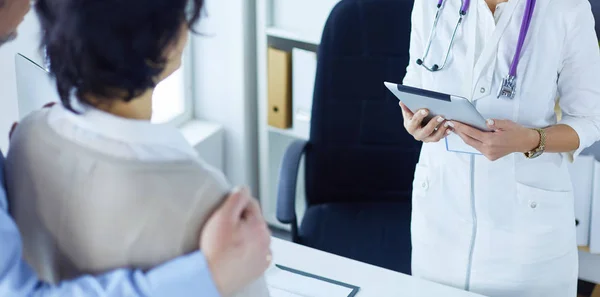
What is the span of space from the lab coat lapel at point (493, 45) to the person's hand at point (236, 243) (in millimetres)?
878

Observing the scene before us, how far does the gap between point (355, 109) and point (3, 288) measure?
5.19ft

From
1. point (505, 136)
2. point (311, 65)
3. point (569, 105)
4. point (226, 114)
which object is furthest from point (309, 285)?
point (226, 114)

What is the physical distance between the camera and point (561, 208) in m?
1.71

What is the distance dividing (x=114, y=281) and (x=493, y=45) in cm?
108

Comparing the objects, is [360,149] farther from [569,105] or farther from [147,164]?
[147,164]

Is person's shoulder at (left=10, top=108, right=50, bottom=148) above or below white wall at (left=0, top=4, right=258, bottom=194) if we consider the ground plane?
above

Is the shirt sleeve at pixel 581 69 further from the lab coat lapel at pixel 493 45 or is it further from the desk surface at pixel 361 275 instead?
the desk surface at pixel 361 275

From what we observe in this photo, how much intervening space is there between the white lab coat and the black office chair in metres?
0.43

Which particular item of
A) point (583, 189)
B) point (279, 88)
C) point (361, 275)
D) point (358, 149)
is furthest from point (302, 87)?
point (361, 275)

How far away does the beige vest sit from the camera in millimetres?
860

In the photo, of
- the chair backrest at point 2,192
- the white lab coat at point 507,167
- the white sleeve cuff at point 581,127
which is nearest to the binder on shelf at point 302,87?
the white lab coat at point 507,167

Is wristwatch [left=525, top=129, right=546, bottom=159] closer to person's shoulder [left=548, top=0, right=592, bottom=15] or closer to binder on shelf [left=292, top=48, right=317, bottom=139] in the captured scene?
person's shoulder [left=548, top=0, right=592, bottom=15]

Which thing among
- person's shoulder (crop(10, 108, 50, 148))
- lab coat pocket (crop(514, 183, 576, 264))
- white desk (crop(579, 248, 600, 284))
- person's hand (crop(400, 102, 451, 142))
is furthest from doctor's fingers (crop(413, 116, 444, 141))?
white desk (crop(579, 248, 600, 284))

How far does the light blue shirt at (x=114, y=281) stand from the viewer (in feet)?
2.83
